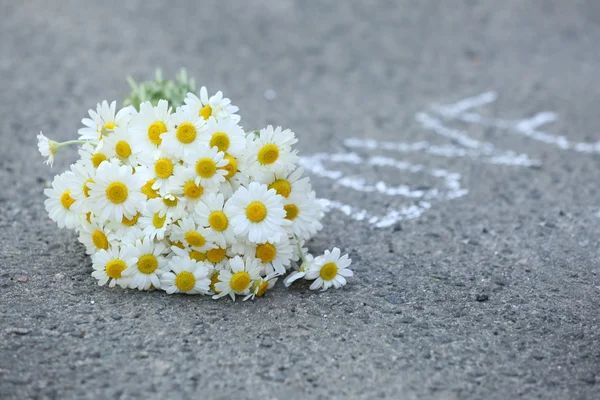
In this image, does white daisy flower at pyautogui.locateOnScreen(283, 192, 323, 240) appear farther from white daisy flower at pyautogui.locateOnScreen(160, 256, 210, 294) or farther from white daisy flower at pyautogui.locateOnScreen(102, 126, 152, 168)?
white daisy flower at pyautogui.locateOnScreen(102, 126, 152, 168)

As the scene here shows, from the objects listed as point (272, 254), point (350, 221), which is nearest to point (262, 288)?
point (272, 254)

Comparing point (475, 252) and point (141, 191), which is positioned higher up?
point (141, 191)

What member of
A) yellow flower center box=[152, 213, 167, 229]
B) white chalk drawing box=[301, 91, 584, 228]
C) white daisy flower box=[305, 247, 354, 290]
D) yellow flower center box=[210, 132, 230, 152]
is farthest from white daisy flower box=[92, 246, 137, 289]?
white chalk drawing box=[301, 91, 584, 228]

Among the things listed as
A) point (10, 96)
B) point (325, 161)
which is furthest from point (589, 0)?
point (10, 96)

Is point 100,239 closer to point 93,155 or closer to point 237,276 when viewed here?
point 93,155

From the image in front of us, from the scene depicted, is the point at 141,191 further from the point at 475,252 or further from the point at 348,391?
the point at 475,252

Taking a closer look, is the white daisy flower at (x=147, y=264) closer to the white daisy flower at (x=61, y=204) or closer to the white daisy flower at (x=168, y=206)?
the white daisy flower at (x=168, y=206)
